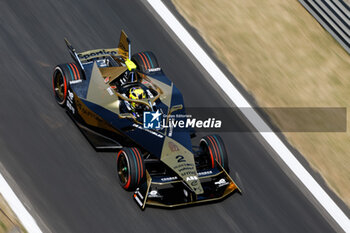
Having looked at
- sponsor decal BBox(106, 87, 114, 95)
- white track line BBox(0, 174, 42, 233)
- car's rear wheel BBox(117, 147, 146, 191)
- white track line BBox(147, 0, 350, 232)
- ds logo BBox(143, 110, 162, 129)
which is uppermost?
sponsor decal BBox(106, 87, 114, 95)

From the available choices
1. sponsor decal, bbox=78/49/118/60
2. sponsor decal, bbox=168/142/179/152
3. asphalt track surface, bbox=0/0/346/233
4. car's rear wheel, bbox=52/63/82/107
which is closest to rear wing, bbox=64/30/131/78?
sponsor decal, bbox=78/49/118/60

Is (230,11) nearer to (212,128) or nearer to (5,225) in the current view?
(212,128)

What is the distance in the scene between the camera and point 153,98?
13.4 m

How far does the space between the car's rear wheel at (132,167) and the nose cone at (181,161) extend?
54 centimetres

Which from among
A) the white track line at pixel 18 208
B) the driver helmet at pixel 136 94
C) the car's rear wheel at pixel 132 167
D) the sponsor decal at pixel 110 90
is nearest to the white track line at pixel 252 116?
the driver helmet at pixel 136 94

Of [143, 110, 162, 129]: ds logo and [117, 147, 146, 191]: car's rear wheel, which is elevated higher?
[143, 110, 162, 129]: ds logo

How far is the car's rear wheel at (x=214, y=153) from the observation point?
1313cm

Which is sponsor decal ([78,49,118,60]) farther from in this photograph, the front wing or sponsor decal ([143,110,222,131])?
the front wing

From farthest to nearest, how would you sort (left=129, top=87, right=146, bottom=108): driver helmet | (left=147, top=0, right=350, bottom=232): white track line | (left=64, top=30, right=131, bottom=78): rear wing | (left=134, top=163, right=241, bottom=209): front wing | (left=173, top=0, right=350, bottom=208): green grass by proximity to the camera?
(left=173, top=0, right=350, bottom=208): green grass, (left=64, top=30, right=131, bottom=78): rear wing, (left=147, top=0, right=350, bottom=232): white track line, (left=129, top=87, right=146, bottom=108): driver helmet, (left=134, top=163, right=241, bottom=209): front wing

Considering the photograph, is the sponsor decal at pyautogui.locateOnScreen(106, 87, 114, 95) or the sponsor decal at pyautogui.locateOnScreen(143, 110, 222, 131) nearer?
the sponsor decal at pyautogui.locateOnScreen(143, 110, 222, 131)

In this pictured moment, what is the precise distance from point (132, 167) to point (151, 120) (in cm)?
Answer: 128

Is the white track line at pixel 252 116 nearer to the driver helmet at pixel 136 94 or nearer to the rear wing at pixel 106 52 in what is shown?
the rear wing at pixel 106 52

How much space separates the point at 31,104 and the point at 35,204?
303 cm

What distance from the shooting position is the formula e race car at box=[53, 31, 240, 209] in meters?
12.2
